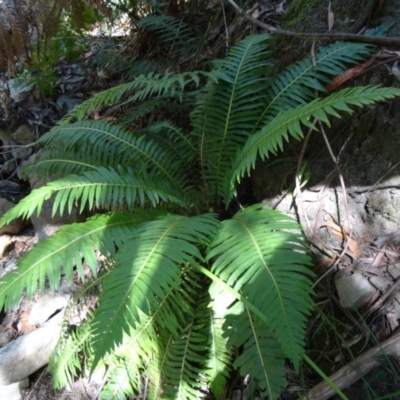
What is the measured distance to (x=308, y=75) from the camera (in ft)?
7.20

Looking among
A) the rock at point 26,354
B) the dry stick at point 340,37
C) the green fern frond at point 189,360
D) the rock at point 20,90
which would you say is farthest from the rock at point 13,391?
the rock at point 20,90

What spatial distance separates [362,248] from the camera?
1806 mm

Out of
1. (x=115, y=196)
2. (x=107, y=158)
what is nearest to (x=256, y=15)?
(x=107, y=158)

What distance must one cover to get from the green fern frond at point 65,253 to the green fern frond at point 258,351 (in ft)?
1.98

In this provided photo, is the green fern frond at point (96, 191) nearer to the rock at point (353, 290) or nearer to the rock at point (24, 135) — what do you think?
the rock at point (353, 290)

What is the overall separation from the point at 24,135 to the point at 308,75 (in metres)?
2.63

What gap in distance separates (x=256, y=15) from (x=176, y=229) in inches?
74.3

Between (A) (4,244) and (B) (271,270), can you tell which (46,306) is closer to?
(A) (4,244)

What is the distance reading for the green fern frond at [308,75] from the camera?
6.91ft

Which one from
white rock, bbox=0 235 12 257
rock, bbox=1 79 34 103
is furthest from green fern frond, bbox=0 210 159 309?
rock, bbox=1 79 34 103

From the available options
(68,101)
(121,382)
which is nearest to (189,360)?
(121,382)

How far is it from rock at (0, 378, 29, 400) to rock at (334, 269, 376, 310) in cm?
175

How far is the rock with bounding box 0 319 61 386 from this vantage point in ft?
7.53

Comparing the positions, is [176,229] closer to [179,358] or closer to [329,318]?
[179,358]
